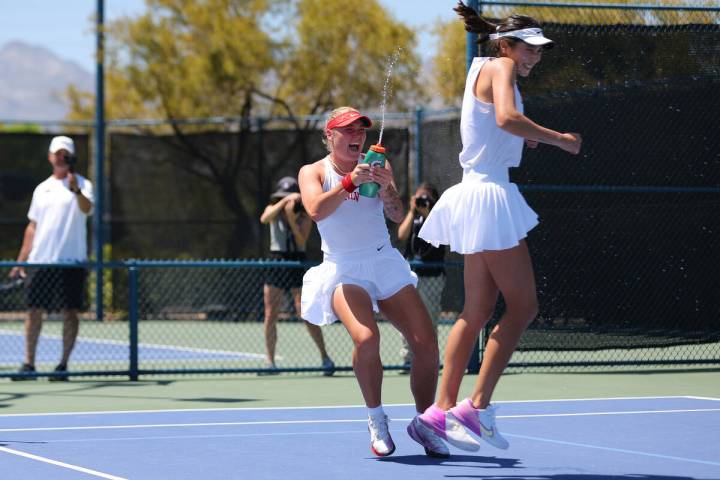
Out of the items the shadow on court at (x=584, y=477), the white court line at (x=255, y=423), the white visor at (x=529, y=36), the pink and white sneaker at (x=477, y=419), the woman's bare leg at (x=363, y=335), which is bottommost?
the white court line at (x=255, y=423)

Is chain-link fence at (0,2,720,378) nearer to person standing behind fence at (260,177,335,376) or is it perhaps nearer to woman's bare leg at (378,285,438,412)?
person standing behind fence at (260,177,335,376)

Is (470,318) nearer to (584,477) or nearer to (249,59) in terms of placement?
(584,477)

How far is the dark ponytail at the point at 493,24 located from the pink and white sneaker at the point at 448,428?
1771 millimetres

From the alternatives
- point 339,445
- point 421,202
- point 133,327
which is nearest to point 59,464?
point 339,445

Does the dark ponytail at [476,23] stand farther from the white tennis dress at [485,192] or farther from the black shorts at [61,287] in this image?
the black shorts at [61,287]

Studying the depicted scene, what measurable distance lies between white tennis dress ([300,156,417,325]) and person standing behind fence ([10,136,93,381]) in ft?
17.1

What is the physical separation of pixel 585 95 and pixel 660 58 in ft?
2.73

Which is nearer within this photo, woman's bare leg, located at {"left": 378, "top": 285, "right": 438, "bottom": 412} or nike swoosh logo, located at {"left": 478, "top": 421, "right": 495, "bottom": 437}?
nike swoosh logo, located at {"left": 478, "top": 421, "right": 495, "bottom": 437}

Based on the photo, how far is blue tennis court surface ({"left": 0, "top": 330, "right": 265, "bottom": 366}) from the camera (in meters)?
14.4

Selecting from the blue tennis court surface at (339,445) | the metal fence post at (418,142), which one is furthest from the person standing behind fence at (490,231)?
the metal fence post at (418,142)

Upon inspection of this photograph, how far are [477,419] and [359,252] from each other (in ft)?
3.38

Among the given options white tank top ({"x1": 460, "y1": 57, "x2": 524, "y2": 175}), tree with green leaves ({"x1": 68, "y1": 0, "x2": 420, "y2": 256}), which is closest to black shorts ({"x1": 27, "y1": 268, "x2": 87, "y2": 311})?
white tank top ({"x1": 460, "y1": 57, "x2": 524, "y2": 175})

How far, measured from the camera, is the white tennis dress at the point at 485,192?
6.80m

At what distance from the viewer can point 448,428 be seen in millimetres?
6879
